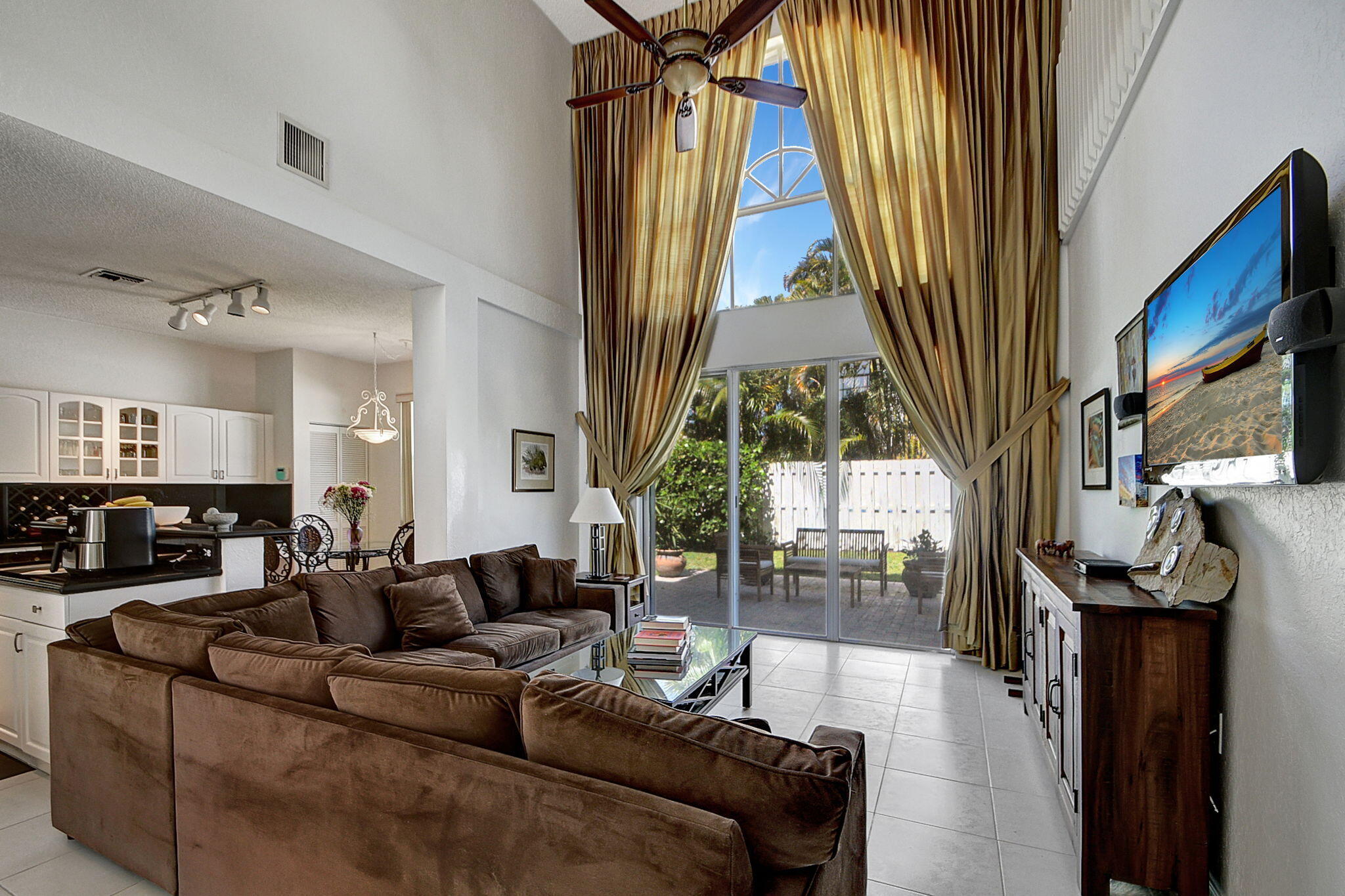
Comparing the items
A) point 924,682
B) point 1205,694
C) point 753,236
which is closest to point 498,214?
point 753,236

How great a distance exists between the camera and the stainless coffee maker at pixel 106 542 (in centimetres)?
310

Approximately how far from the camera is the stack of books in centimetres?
300

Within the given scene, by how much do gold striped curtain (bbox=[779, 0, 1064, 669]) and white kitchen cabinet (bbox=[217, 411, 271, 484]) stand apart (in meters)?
6.58

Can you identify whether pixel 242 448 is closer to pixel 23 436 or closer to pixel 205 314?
pixel 23 436

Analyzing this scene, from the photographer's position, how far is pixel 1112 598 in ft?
7.13

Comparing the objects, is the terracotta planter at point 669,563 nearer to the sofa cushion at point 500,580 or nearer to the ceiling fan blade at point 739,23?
the sofa cushion at point 500,580

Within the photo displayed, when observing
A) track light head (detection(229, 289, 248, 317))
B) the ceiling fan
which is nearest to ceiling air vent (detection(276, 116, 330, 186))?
track light head (detection(229, 289, 248, 317))

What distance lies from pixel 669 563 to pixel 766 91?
3.97 m

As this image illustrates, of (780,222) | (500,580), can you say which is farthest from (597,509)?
(780,222)

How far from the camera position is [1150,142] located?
2.60m

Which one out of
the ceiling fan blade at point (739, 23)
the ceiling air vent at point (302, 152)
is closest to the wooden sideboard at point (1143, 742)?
the ceiling fan blade at point (739, 23)

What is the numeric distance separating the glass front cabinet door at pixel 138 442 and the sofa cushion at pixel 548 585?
14.7ft

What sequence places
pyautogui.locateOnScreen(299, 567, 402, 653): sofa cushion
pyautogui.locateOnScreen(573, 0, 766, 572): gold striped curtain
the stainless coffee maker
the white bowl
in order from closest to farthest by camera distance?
the stainless coffee maker → pyautogui.locateOnScreen(299, 567, 402, 653): sofa cushion → the white bowl → pyautogui.locateOnScreen(573, 0, 766, 572): gold striped curtain

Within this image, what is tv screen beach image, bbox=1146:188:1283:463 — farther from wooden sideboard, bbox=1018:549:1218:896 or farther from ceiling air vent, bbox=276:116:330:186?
ceiling air vent, bbox=276:116:330:186
